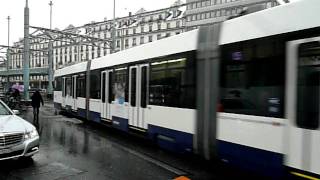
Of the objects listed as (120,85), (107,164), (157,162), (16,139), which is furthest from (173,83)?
(120,85)

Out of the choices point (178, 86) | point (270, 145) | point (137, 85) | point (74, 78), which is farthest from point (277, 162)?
point (74, 78)

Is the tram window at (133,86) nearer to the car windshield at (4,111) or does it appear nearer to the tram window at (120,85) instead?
the tram window at (120,85)

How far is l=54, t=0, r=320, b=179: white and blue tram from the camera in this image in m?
5.74

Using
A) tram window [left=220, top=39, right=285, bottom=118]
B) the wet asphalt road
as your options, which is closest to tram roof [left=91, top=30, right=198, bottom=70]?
tram window [left=220, top=39, right=285, bottom=118]

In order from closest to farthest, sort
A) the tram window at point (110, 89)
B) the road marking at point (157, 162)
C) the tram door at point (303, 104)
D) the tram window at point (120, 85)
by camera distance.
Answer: the tram door at point (303, 104) → the road marking at point (157, 162) → the tram window at point (120, 85) → the tram window at point (110, 89)

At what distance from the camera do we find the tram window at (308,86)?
5.57 meters

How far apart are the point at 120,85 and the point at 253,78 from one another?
24.4 ft

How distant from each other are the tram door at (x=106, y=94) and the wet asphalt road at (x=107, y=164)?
224 cm

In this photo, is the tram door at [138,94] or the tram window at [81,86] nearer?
the tram door at [138,94]

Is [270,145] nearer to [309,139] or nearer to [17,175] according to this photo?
[309,139]

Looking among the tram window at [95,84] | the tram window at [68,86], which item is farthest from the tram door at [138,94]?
the tram window at [68,86]

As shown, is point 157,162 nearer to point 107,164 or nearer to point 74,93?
point 107,164

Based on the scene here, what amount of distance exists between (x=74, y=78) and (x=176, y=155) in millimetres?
11434

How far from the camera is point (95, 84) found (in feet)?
54.9
